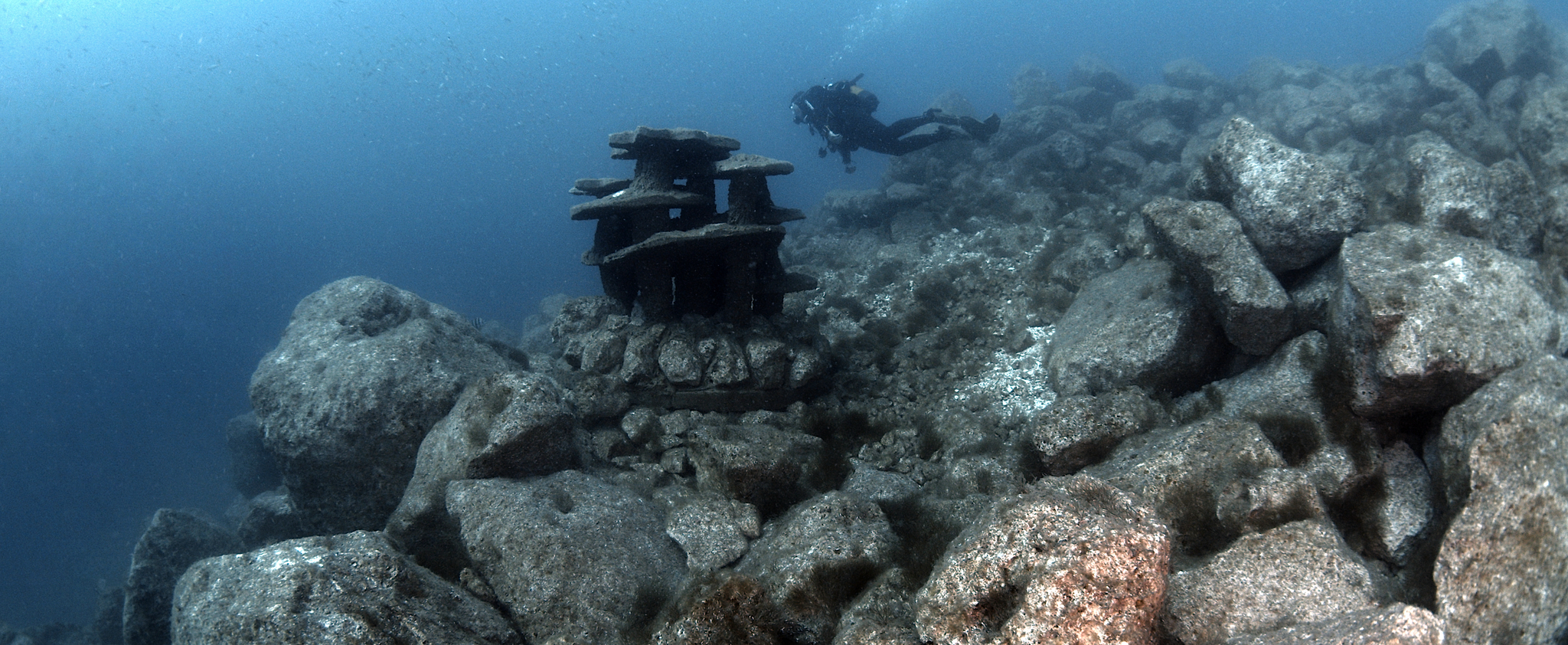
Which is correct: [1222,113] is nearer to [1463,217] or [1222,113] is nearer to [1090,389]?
[1463,217]

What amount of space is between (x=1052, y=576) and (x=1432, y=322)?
3.82 metres

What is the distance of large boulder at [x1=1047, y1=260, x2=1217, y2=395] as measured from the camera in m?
6.88

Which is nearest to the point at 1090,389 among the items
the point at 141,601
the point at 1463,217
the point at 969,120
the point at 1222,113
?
the point at 1463,217

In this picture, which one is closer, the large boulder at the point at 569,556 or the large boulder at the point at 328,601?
the large boulder at the point at 328,601

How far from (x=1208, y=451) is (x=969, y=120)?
17.4 m

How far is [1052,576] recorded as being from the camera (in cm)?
309

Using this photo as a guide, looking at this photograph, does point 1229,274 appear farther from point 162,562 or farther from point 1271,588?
point 162,562

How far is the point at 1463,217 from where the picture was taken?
623cm

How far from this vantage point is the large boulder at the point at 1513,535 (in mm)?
3385

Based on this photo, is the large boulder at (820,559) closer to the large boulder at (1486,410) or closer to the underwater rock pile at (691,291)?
the underwater rock pile at (691,291)

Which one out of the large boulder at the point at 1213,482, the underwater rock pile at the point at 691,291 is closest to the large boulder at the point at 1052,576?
the large boulder at the point at 1213,482

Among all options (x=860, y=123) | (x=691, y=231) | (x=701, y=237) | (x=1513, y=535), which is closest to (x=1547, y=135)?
(x=1513, y=535)

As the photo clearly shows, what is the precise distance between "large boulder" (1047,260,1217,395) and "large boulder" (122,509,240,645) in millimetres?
13181

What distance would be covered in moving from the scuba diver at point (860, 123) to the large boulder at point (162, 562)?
1719cm
